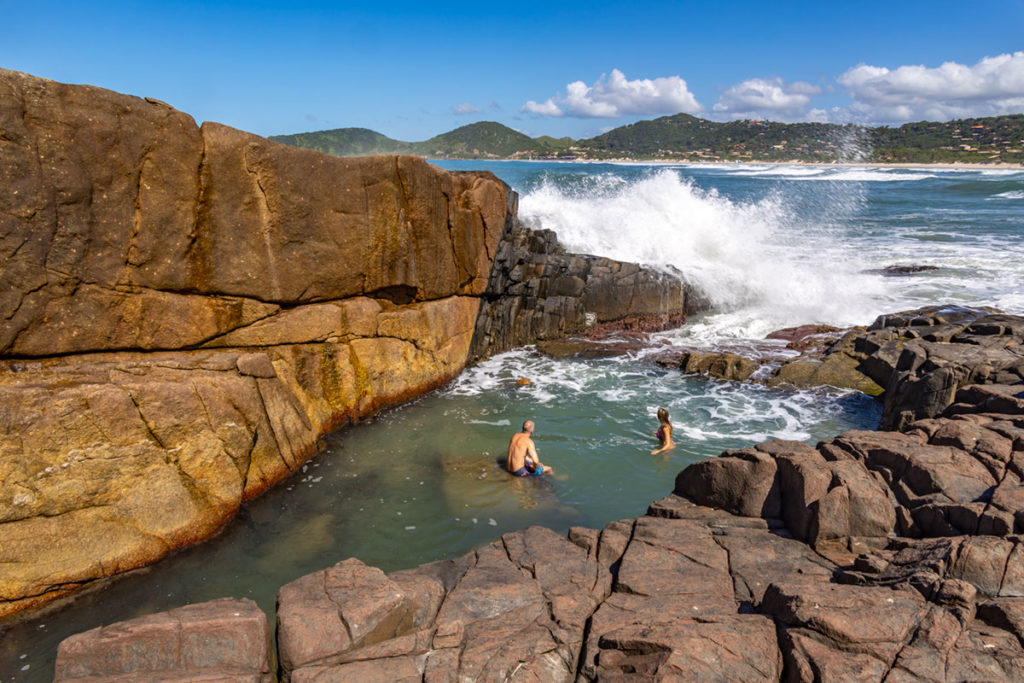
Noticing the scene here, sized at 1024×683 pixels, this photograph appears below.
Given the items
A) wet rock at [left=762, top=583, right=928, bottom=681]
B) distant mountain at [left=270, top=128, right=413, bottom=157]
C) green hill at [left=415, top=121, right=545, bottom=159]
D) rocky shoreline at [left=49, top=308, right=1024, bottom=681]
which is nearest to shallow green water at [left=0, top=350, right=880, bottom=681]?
rocky shoreline at [left=49, top=308, right=1024, bottom=681]

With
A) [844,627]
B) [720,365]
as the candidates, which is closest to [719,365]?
[720,365]

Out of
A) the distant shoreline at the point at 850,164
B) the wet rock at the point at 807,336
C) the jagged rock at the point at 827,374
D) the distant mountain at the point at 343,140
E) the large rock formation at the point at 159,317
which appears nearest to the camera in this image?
the large rock formation at the point at 159,317

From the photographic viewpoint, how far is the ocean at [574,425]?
20.6ft

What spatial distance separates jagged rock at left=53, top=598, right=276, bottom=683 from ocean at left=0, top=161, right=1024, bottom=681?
114 centimetres

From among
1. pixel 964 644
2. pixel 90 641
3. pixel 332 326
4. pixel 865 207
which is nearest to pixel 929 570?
pixel 964 644

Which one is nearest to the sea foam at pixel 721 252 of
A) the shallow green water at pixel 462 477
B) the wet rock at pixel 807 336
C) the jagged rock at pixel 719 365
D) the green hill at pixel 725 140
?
the wet rock at pixel 807 336

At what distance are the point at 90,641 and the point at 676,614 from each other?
3.93 m

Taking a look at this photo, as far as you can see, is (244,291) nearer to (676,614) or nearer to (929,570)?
(676,614)

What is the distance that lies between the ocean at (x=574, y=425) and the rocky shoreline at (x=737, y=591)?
141 cm

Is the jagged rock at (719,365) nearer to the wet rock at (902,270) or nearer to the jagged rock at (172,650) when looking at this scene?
the jagged rock at (172,650)

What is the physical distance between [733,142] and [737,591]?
126351 mm

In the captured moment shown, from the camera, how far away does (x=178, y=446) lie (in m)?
6.49

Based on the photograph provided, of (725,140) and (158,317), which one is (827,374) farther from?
(725,140)

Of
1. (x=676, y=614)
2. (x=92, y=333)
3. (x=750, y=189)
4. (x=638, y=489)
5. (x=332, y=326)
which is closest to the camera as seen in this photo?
(x=676, y=614)
